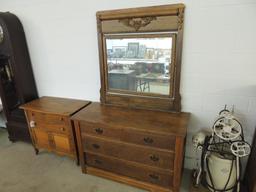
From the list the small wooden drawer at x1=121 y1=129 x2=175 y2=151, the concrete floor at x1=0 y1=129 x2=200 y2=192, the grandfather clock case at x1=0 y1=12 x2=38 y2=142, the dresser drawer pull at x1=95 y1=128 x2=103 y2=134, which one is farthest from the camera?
the grandfather clock case at x1=0 y1=12 x2=38 y2=142

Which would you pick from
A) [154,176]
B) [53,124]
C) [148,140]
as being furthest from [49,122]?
[154,176]

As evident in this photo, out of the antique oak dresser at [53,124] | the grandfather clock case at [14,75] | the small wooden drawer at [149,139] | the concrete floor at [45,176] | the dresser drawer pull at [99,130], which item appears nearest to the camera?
the small wooden drawer at [149,139]

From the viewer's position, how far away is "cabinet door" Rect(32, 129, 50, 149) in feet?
7.10

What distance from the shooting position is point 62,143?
2.09m

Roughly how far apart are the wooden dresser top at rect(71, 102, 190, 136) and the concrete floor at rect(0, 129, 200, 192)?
715 mm

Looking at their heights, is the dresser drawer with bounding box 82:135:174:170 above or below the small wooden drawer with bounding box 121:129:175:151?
below

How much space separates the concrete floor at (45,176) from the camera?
1.83 meters

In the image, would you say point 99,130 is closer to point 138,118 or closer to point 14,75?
point 138,118

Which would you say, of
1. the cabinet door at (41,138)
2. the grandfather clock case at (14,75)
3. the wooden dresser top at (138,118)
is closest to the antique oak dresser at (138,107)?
the wooden dresser top at (138,118)

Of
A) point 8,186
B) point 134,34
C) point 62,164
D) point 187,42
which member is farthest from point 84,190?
point 187,42

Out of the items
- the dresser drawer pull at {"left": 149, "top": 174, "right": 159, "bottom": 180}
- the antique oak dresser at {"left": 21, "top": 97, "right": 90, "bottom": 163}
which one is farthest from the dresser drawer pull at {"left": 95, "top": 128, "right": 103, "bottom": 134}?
the dresser drawer pull at {"left": 149, "top": 174, "right": 159, "bottom": 180}

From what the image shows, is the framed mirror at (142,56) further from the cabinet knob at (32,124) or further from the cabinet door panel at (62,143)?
the cabinet knob at (32,124)

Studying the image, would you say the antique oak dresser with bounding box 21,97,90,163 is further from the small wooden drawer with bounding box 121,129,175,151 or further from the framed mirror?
the small wooden drawer with bounding box 121,129,175,151

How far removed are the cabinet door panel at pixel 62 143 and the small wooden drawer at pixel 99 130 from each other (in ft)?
1.22
